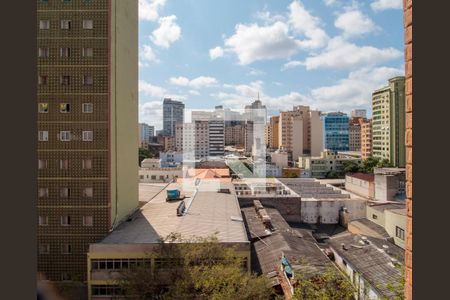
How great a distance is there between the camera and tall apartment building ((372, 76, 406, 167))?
133 ft

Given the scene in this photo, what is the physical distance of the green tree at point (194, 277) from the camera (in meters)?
7.71

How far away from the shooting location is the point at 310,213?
22.0 meters

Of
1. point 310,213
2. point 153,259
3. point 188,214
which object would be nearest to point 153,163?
point 310,213

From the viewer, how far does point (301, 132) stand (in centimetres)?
5188

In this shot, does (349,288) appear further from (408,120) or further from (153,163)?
(153,163)

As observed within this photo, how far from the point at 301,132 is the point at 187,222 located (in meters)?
43.0

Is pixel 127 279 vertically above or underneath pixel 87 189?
underneath

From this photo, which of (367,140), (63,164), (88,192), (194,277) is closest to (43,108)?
(63,164)

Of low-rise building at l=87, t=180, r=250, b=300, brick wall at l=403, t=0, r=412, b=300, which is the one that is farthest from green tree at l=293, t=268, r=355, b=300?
brick wall at l=403, t=0, r=412, b=300

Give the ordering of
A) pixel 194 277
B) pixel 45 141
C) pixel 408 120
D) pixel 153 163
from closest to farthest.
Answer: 1. pixel 408 120
2. pixel 194 277
3. pixel 45 141
4. pixel 153 163

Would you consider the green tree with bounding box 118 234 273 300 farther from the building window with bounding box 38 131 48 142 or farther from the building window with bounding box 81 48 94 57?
the building window with bounding box 81 48 94 57

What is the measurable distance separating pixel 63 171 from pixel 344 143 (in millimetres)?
55339

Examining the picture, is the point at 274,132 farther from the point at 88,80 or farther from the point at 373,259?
the point at 88,80

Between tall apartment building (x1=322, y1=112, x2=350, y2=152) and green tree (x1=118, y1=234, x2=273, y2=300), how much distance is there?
51.0 m
